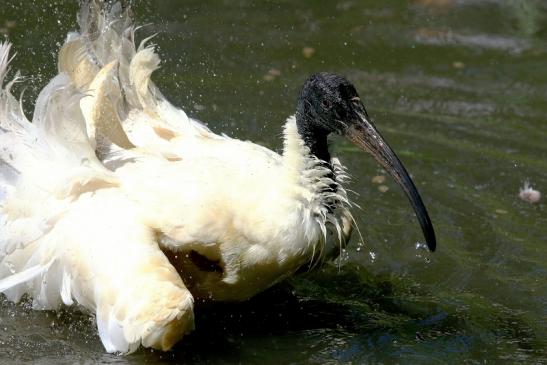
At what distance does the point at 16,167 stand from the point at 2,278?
0.56 metres

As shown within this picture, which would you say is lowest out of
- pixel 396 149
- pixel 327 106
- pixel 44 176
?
pixel 396 149

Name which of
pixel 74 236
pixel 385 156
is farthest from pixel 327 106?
pixel 74 236

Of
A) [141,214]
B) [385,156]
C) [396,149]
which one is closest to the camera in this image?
[141,214]

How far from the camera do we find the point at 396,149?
7426 millimetres

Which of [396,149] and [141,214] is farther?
[396,149]

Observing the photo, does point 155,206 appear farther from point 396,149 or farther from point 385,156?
point 396,149

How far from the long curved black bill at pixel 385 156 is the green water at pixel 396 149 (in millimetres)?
623

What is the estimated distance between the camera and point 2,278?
17.6ft

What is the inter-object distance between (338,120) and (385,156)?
11.6 inches

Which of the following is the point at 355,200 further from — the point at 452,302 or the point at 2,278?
the point at 2,278

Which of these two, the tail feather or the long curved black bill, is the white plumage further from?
the long curved black bill

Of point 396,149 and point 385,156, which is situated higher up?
point 385,156

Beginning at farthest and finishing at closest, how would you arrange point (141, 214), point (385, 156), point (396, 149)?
point (396, 149) < point (385, 156) < point (141, 214)

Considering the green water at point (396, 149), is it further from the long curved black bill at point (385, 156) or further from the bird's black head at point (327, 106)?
the bird's black head at point (327, 106)
